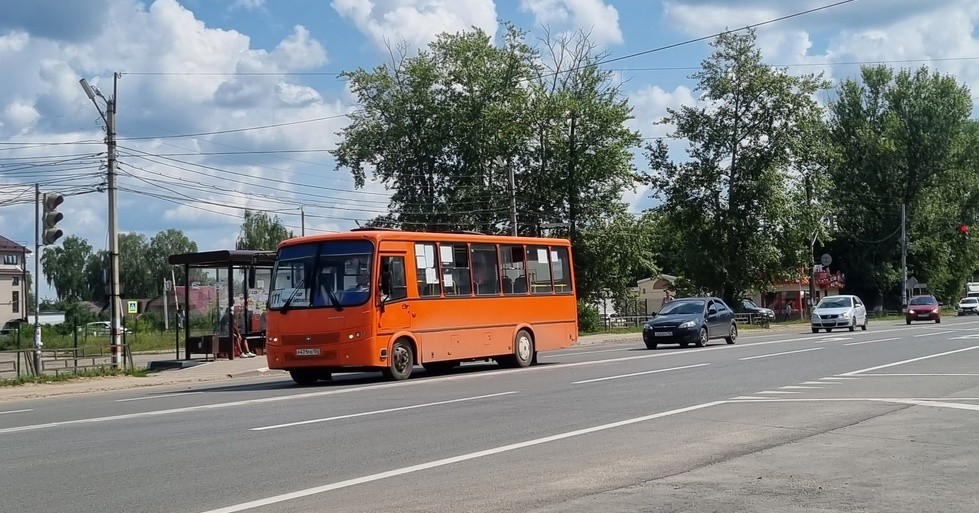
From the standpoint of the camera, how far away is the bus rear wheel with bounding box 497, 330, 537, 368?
2502 cm

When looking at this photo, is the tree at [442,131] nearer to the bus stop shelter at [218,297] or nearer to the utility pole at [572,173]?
the utility pole at [572,173]

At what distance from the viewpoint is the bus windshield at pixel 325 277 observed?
21.0m

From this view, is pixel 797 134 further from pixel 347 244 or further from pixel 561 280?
pixel 347 244

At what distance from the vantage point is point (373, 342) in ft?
68.0

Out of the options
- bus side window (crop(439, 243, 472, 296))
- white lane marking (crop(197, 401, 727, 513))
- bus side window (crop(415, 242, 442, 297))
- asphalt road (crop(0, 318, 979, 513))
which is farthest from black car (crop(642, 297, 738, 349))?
white lane marking (crop(197, 401, 727, 513))

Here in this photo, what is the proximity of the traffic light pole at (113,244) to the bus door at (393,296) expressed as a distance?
10346 millimetres

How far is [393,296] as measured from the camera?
21359 mm

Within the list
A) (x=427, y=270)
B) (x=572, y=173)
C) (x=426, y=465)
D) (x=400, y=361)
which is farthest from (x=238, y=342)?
(x=572, y=173)

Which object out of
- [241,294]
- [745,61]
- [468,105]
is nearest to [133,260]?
[468,105]

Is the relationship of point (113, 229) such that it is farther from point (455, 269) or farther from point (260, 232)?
point (260, 232)

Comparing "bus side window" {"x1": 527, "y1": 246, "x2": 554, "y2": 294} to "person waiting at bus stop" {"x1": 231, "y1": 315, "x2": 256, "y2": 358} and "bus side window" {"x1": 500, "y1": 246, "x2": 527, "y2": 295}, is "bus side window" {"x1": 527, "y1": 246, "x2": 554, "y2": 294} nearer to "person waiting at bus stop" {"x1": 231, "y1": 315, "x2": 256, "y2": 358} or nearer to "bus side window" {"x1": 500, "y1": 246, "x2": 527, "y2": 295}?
"bus side window" {"x1": 500, "y1": 246, "x2": 527, "y2": 295}

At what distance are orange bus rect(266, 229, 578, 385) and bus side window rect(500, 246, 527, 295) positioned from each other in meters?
0.04

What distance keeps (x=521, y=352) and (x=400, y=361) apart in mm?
4358

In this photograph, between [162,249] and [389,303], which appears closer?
[389,303]
